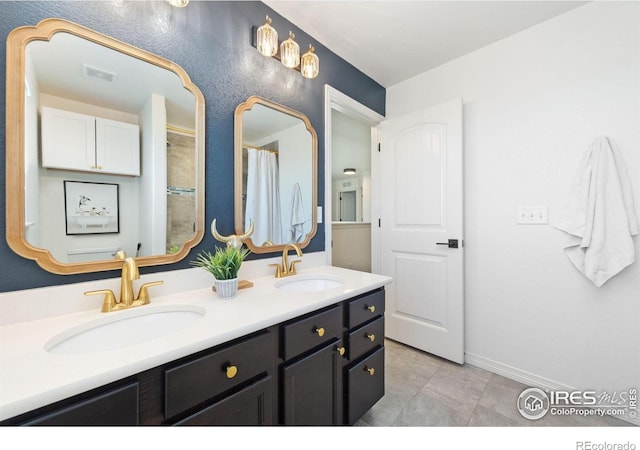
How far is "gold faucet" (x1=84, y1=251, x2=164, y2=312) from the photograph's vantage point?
95cm

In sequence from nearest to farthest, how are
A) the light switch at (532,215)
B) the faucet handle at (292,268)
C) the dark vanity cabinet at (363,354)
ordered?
the dark vanity cabinet at (363,354)
the faucet handle at (292,268)
the light switch at (532,215)

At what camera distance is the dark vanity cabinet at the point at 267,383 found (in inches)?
24.1

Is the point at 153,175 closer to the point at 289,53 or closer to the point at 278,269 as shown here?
the point at 278,269

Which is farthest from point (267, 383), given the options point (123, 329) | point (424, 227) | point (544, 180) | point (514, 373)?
point (544, 180)

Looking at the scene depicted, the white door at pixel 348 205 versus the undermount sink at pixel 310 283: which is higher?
the white door at pixel 348 205

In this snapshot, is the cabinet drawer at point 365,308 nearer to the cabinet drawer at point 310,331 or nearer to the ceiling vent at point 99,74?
the cabinet drawer at point 310,331

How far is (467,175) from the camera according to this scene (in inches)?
79.8

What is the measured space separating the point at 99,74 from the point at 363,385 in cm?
181

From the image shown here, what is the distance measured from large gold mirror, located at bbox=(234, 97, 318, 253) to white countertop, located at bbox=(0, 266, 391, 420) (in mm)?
460

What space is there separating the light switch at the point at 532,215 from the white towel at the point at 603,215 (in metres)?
0.15

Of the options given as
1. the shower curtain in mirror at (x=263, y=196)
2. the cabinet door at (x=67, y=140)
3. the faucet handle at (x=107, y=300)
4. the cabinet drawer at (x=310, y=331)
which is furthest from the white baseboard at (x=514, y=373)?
the cabinet door at (x=67, y=140)

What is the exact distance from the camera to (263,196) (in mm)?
1559

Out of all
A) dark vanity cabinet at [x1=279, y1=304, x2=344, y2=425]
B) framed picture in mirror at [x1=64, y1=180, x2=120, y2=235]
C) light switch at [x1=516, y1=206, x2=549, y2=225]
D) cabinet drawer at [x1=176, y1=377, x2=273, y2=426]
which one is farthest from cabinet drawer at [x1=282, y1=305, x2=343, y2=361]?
light switch at [x1=516, y1=206, x2=549, y2=225]
